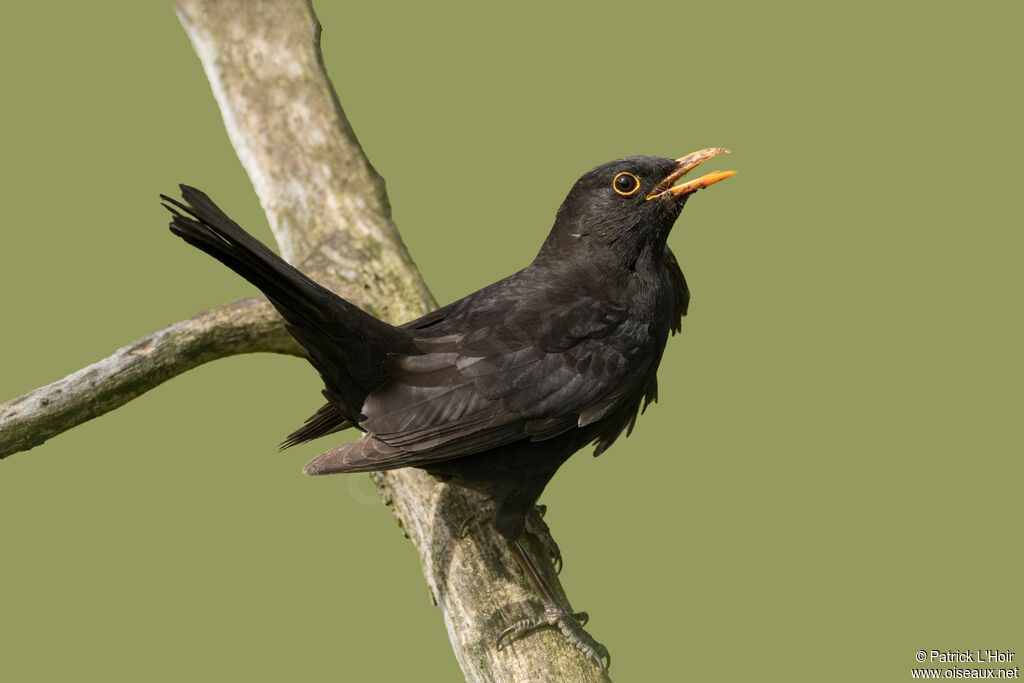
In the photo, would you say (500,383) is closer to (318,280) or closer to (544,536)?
(544,536)

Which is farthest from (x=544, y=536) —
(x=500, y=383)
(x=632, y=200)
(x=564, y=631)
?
(x=632, y=200)

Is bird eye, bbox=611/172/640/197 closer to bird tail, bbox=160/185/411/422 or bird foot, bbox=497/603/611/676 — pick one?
bird tail, bbox=160/185/411/422

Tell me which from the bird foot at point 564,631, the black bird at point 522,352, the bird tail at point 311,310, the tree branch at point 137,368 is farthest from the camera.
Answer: the tree branch at point 137,368

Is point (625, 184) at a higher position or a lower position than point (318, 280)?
lower

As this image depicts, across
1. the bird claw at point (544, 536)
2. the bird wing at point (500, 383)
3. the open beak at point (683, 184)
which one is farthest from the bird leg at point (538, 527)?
the open beak at point (683, 184)

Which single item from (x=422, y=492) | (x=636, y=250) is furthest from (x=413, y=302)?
(x=636, y=250)

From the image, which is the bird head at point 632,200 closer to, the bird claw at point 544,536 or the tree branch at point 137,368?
the bird claw at point 544,536

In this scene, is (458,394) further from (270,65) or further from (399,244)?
(270,65)
